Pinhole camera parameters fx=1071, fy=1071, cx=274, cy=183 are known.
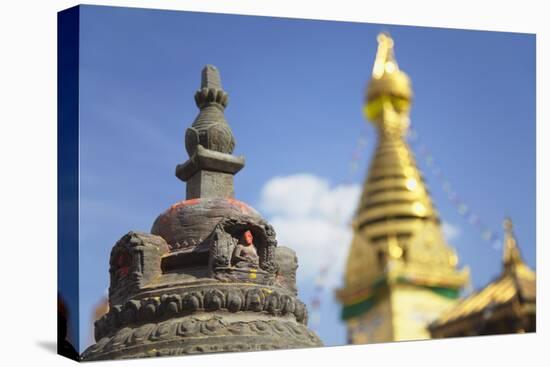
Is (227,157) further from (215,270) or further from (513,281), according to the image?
(513,281)

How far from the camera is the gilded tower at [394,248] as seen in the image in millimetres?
25328

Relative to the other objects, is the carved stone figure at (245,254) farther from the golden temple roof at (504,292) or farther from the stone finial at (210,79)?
the golden temple roof at (504,292)

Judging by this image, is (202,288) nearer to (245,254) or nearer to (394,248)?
(245,254)

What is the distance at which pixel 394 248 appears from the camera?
26.9 meters

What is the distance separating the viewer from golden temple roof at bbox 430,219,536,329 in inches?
805

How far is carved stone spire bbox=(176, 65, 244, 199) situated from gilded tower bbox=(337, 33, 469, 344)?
11336 mm

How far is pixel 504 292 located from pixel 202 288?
11107mm

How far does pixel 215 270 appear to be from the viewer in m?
11.8

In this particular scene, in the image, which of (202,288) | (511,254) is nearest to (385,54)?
(511,254)

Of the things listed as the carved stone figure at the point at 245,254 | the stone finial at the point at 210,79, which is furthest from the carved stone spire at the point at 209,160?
the carved stone figure at the point at 245,254

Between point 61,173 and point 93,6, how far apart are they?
2.11 meters

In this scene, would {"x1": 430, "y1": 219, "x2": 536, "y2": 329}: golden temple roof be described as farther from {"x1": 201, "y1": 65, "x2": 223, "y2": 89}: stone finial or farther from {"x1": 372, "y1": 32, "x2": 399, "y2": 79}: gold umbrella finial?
{"x1": 201, "y1": 65, "x2": 223, "y2": 89}: stone finial

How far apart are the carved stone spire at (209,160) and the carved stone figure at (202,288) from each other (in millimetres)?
109

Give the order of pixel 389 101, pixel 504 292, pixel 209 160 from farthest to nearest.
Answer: pixel 389 101 < pixel 504 292 < pixel 209 160
